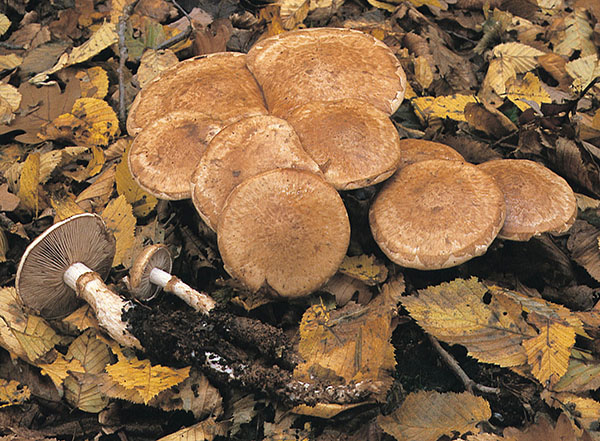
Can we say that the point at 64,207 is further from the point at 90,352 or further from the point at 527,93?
the point at 527,93

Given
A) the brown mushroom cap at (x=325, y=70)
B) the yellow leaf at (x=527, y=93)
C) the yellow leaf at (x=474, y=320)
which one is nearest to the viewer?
the yellow leaf at (x=474, y=320)

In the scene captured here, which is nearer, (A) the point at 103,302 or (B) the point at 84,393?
(B) the point at 84,393

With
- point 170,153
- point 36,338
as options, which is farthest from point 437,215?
point 36,338

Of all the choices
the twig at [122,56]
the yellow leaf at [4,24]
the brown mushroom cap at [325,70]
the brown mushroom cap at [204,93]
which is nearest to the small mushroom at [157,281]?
the brown mushroom cap at [204,93]

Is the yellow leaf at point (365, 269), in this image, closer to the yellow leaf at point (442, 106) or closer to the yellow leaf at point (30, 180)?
the yellow leaf at point (442, 106)

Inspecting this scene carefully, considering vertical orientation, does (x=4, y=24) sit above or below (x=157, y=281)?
above

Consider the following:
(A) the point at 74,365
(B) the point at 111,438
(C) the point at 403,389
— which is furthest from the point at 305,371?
(A) the point at 74,365

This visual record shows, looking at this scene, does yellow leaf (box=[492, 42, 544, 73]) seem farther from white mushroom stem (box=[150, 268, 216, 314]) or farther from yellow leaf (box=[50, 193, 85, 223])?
yellow leaf (box=[50, 193, 85, 223])

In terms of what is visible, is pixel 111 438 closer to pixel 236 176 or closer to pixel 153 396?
pixel 153 396
